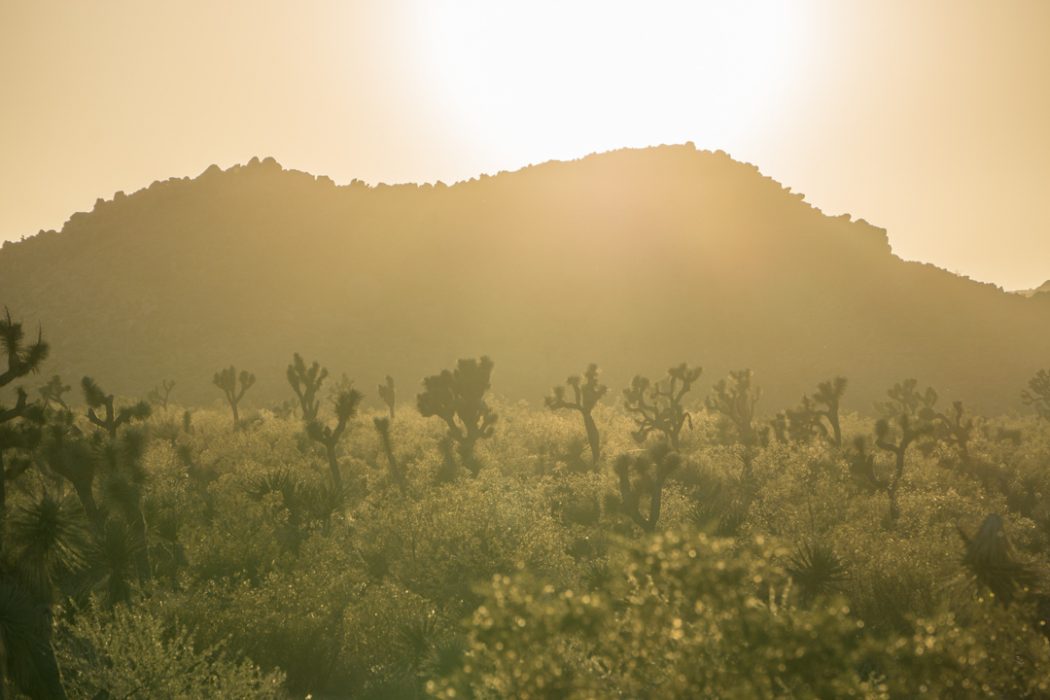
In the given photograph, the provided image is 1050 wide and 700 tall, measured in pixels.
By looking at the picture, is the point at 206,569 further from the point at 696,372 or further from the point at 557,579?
the point at 696,372

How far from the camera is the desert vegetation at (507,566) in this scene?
11531mm

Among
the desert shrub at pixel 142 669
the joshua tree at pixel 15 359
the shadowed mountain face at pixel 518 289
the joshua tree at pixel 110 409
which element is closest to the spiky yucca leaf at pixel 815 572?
the desert shrub at pixel 142 669

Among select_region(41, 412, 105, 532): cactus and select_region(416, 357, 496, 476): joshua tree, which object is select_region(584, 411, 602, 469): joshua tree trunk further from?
select_region(41, 412, 105, 532): cactus

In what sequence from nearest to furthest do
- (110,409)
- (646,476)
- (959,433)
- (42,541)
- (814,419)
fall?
(42,541)
(646,476)
(110,409)
(959,433)
(814,419)

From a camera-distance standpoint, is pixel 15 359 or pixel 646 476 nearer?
pixel 15 359

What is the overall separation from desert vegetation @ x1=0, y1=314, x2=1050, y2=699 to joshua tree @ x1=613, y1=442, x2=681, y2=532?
10cm

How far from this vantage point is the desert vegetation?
11.5 metres

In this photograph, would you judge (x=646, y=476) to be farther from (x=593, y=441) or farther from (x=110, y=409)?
(x=110, y=409)

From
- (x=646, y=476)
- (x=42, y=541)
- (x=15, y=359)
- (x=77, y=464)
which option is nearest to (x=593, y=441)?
(x=646, y=476)

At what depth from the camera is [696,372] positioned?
4406cm

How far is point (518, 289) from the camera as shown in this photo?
107 m

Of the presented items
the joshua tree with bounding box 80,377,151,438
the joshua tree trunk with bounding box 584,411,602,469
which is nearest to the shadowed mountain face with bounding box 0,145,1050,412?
the joshua tree trunk with bounding box 584,411,602,469

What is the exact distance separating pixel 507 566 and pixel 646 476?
6.26 meters

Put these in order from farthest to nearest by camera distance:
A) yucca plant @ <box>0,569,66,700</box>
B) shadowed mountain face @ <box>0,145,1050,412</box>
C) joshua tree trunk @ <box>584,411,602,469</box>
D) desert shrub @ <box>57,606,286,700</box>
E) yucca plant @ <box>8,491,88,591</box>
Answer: shadowed mountain face @ <box>0,145,1050,412</box>, joshua tree trunk @ <box>584,411,602,469</box>, desert shrub @ <box>57,606,286,700</box>, yucca plant @ <box>8,491,88,591</box>, yucca plant @ <box>0,569,66,700</box>
